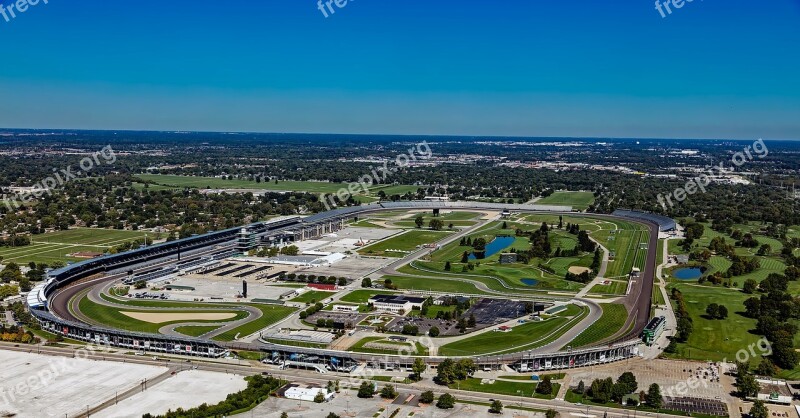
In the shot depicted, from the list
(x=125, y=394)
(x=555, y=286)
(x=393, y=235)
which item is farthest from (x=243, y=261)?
(x=125, y=394)

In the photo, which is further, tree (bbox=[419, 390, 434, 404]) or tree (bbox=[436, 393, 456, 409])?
tree (bbox=[419, 390, 434, 404])

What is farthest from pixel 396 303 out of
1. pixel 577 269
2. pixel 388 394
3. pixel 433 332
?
pixel 577 269

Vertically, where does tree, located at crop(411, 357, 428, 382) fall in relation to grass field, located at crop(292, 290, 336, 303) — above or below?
above

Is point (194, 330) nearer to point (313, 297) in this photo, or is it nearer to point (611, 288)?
point (313, 297)

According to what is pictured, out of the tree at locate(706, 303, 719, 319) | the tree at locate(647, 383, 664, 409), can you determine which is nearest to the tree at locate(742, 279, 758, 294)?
the tree at locate(706, 303, 719, 319)

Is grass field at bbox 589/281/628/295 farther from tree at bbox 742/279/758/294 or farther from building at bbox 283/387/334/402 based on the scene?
building at bbox 283/387/334/402

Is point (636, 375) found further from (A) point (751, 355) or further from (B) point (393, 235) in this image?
(B) point (393, 235)
